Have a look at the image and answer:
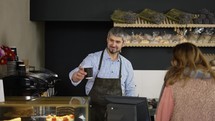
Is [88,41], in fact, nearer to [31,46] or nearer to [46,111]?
[31,46]

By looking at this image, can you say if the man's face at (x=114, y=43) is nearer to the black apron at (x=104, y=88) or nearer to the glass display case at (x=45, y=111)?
the black apron at (x=104, y=88)

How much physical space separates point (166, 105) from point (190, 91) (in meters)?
0.17

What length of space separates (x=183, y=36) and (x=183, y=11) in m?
0.34

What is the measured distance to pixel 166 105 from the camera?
7.75ft

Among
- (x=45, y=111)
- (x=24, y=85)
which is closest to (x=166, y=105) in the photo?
(x=45, y=111)

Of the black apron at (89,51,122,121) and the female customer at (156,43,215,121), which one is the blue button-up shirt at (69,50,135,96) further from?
the female customer at (156,43,215,121)

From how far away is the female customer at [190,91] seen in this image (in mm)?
2307

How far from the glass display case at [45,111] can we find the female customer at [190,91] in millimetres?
536

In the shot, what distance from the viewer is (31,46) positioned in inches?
189

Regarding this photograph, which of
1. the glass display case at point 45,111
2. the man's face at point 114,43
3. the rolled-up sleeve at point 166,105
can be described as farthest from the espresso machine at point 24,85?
the rolled-up sleeve at point 166,105

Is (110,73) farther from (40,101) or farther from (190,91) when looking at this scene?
(190,91)

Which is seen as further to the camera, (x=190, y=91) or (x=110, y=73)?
(x=110, y=73)

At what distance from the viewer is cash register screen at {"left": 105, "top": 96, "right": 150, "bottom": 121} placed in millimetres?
2158

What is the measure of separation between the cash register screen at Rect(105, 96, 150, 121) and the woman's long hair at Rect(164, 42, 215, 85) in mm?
261
